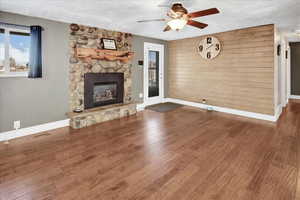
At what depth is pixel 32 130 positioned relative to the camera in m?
3.66

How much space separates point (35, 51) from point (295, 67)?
9442mm

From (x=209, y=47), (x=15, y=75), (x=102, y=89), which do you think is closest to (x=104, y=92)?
(x=102, y=89)

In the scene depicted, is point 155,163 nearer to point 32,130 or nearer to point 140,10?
point 140,10

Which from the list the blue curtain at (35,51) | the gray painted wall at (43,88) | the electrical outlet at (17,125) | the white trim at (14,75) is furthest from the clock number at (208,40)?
the electrical outlet at (17,125)

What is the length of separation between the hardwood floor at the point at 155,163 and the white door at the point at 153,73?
2.41m

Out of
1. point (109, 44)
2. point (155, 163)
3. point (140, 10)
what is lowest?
point (155, 163)

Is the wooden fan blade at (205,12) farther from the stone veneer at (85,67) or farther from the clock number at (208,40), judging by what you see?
the clock number at (208,40)

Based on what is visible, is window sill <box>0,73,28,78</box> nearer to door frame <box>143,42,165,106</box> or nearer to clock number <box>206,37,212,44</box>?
door frame <box>143,42,165,106</box>

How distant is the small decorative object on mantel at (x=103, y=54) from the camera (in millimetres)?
4183

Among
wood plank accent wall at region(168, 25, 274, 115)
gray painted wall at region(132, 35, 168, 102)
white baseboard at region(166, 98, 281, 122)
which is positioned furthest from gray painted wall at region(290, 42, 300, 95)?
gray painted wall at region(132, 35, 168, 102)

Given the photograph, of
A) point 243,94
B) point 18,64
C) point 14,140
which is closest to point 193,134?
point 243,94

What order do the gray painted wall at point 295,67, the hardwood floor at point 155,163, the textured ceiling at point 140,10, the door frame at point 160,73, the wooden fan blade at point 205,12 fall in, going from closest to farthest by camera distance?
the hardwood floor at point 155,163, the wooden fan blade at point 205,12, the textured ceiling at point 140,10, the door frame at point 160,73, the gray painted wall at point 295,67

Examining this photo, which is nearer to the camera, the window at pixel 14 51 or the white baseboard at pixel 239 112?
the window at pixel 14 51

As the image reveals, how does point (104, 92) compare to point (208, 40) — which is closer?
point (104, 92)
